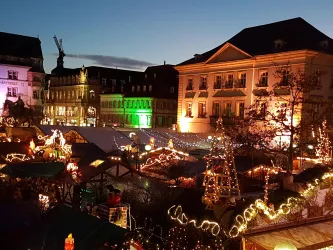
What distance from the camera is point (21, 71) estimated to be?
167 feet

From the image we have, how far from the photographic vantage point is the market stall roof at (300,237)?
22.5 feet

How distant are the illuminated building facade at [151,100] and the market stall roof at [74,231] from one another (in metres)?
37.8

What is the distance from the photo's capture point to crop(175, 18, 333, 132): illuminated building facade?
30.5m

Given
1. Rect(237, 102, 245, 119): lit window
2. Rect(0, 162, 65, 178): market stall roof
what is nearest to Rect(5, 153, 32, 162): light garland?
Rect(0, 162, 65, 178): market stall roof

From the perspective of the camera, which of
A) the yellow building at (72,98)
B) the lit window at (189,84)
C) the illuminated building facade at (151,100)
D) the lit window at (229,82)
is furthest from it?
the yellow building at (72,98)

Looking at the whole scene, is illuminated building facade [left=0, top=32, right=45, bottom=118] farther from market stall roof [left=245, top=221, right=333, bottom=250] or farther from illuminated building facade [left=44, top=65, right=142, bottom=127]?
market stall roof [left=245, top=221, right=333, bottom=250]

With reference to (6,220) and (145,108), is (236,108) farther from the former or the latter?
(6,220)

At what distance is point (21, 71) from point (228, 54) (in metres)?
27.0

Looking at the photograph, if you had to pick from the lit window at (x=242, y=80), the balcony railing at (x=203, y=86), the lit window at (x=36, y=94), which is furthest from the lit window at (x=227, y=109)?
the lit window at (x=36, y=94)

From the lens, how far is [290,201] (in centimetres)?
795

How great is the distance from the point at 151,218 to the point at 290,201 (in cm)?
502

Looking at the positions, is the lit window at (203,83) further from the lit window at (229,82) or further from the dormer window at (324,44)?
the dormer window at (324,44)

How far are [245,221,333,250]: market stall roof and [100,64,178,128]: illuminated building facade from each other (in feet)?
132

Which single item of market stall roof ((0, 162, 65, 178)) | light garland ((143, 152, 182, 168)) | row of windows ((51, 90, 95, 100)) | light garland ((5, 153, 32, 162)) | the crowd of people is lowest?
the crowd of people
